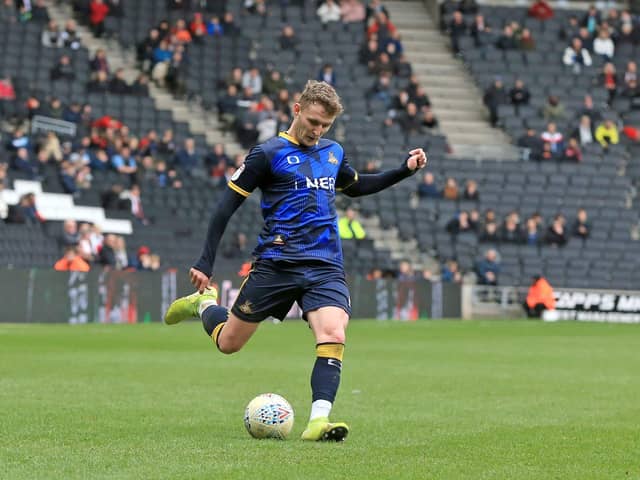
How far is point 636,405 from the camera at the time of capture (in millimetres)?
10852

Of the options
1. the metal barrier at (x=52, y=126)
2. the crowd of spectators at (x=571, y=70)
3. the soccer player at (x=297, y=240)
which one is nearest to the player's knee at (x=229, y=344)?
the soccer player at (x=297, y=240)

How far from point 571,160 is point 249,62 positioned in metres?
9.06

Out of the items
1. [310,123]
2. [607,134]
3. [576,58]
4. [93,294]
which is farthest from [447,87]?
[310,123]

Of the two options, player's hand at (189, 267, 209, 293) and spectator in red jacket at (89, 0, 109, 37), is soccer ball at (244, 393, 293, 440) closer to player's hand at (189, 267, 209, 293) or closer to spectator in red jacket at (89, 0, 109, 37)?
player's hand at (189, 267, 209, 293)

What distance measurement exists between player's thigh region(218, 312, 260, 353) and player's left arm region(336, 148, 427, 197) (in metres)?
1.14

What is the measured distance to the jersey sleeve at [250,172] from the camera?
27.3 ft

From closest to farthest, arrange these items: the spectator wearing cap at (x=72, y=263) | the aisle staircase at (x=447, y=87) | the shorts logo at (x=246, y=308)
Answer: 1. the shorts logo at (x=246, y=308)
2. the spectator wearing cap at (x=72, y=263)
3. the aisle staircase at (x=447, y=87)

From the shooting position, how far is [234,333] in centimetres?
862

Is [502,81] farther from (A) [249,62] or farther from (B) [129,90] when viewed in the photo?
(B) [129,90]

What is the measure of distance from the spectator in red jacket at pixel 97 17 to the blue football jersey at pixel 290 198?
87.8 feet

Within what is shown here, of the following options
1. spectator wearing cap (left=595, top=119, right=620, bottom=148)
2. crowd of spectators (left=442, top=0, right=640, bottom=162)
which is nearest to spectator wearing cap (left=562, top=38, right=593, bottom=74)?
crowd of spectators (left=442, top=0, right=640, bottom=162)

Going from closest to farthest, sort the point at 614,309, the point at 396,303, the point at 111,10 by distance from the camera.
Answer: the point at 396,303 < the point at 614,309 < the point at 111,10

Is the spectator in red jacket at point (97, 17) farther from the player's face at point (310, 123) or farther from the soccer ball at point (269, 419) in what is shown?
the soccer ball at point (269, 419)

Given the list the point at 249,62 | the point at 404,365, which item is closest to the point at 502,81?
the point at 249,62
